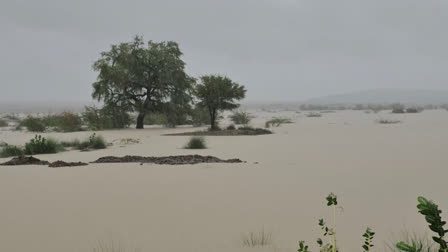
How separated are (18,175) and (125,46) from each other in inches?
768

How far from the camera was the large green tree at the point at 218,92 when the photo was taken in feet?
78.2

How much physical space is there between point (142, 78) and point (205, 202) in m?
20.9

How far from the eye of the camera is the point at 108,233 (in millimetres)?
4473

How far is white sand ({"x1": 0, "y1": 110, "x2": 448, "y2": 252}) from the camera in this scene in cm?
436

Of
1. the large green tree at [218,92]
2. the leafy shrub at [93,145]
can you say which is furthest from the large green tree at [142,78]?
the leafy shrub at [93,145]

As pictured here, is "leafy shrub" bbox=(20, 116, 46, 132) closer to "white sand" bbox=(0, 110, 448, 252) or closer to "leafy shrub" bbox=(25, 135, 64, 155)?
"leafy shrub" bbox=(25, 135, 64, 155)

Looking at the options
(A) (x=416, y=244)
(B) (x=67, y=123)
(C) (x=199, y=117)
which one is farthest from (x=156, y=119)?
(A) (x=416, y=244)

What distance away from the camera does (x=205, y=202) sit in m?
5.94

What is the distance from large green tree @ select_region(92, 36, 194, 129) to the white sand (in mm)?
16869

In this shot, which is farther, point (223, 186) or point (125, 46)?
point (125, 46)

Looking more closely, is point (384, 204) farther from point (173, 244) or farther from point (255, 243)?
point (173, 244)

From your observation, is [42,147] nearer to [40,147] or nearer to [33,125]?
[40,147]

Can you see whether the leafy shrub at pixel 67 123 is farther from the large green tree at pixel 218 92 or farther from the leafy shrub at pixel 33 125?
the large green tree at pixel 218 92

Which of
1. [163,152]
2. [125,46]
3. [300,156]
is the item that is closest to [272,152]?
[300,156]
